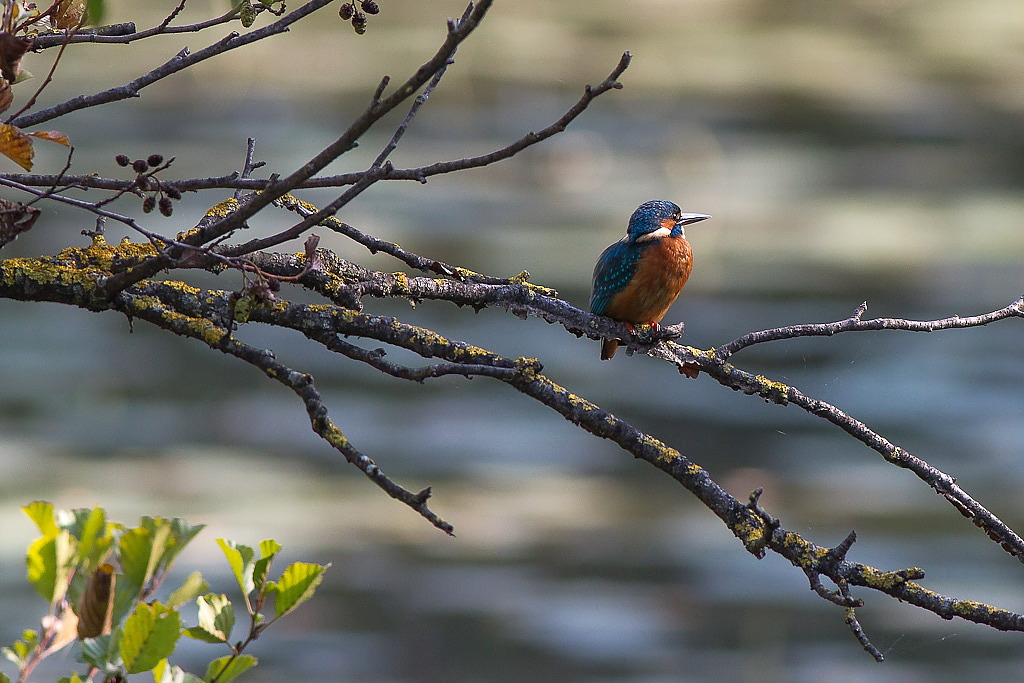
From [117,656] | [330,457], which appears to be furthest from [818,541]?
[117,656]

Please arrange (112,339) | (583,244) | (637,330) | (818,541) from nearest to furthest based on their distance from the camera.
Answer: (637,330), (818,541), (583,244), (112,339)

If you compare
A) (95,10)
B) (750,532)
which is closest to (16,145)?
(95,10)

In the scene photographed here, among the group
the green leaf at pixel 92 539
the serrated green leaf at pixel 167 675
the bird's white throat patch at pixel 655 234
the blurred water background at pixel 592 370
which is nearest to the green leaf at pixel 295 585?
the serrated green leaf at pixel 167 675

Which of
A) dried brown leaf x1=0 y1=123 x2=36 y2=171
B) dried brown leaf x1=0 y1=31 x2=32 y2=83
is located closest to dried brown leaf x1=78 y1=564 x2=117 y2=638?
dried brown leaf x1=0 y1=123 x2=36 y2=171

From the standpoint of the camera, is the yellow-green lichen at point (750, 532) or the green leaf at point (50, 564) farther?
the yellow-green lichen at point (750, 532)

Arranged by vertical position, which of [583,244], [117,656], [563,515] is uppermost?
[583,244]

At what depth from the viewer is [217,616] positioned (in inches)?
62.0

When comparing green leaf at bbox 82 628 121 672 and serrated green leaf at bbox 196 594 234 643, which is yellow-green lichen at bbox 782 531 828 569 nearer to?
serrated green leaf at bbox 196 594 234 643

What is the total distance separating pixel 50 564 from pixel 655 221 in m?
2.94

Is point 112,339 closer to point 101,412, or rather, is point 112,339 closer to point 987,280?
point 101,412

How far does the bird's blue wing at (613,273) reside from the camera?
3.85m

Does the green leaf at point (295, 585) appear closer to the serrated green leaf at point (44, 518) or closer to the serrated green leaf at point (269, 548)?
the serrated green leaf at point (269, 548)

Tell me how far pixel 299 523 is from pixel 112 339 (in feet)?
20.2

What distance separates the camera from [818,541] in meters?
17.6
